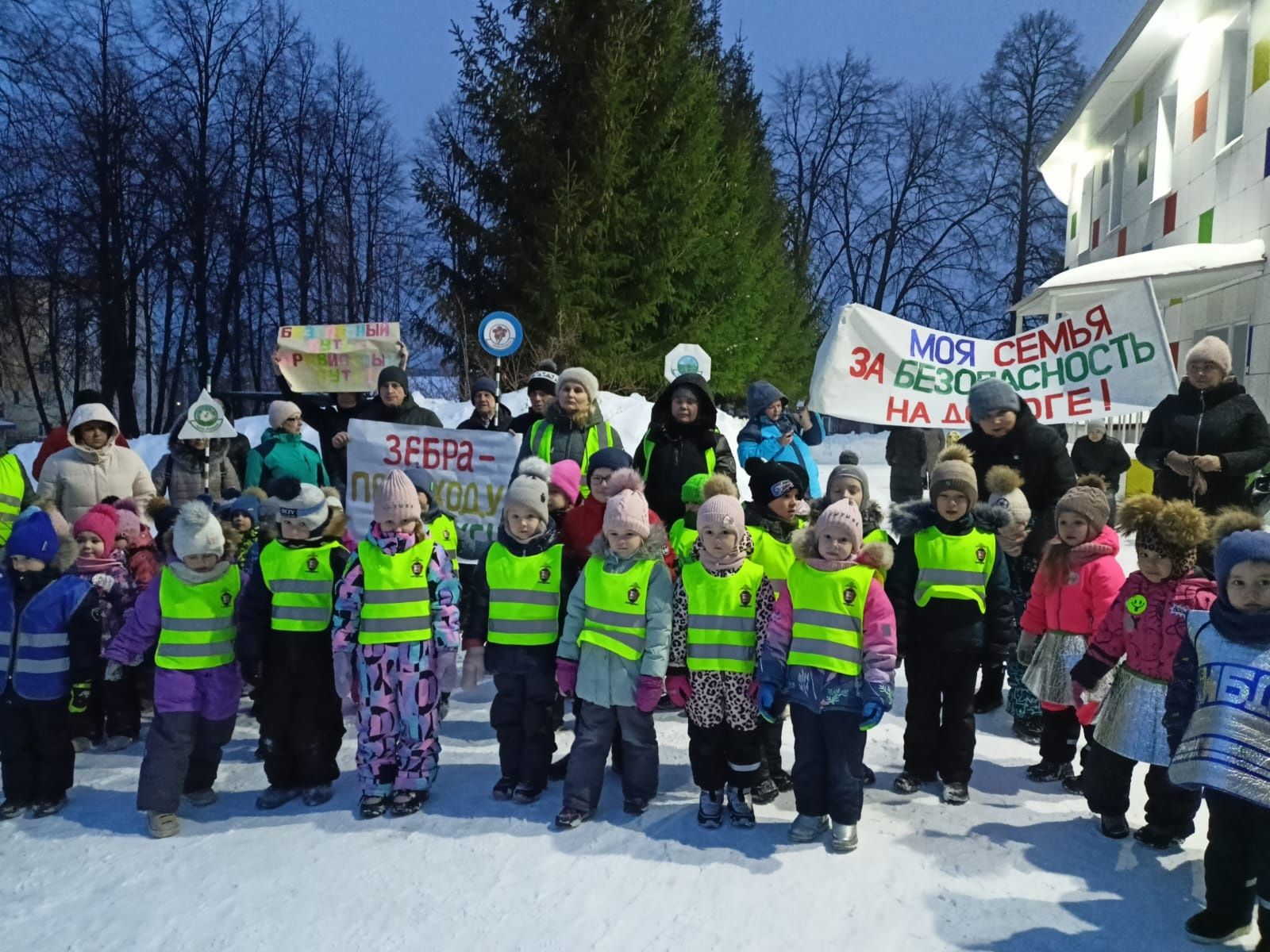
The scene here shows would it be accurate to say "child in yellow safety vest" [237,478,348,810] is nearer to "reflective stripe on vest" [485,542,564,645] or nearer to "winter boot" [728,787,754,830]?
"reflective stripe on vest" [485,542,564,645]

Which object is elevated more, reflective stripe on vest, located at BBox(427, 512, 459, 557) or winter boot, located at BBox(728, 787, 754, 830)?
reflective stripe on vest, located at BBox(427, 512, 459, 557)

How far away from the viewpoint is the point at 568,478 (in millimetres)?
5348

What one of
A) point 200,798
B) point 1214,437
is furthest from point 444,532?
point 1214,437

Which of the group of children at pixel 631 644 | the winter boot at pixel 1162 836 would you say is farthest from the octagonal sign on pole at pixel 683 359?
the winter boot at pixel 1162 836

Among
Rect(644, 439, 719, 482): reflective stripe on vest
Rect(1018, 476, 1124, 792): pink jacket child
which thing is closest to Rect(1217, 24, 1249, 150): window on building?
Rect(1018, 476, 1124, 792): pink jacket child

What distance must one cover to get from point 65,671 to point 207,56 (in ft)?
92.6

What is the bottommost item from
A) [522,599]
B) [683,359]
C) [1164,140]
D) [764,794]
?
[764,794]

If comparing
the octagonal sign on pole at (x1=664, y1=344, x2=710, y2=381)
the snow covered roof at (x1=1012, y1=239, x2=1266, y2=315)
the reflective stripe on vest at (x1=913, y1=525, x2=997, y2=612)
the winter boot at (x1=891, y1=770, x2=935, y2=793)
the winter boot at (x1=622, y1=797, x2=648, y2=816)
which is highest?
the snow covered roof at (x1=1012, y1=239, x2=1266, y2=315)

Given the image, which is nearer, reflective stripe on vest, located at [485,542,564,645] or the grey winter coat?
the grey winter coat

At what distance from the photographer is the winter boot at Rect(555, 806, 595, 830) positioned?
168 inches

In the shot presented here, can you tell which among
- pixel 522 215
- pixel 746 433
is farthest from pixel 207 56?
pixel 746 433

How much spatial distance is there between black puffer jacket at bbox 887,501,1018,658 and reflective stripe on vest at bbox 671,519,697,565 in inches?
39.4

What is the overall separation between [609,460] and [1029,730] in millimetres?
2897

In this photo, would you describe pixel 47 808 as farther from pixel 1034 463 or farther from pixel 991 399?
pixel 1034 463
